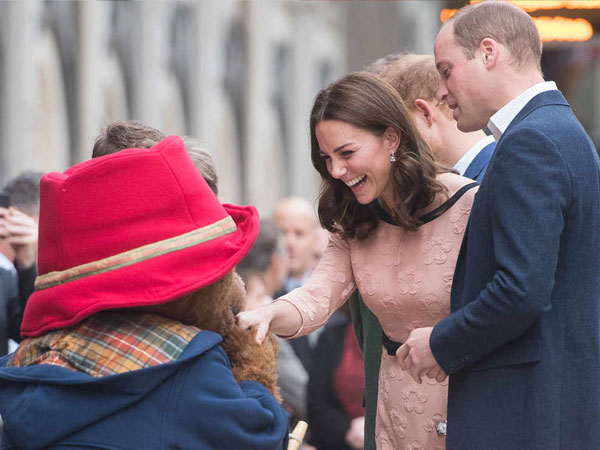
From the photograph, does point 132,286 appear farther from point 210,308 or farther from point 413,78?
point 413,78

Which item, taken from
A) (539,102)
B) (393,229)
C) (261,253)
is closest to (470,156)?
(393,229)

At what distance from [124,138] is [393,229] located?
0.81 meters

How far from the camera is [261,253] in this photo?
18.5 ft

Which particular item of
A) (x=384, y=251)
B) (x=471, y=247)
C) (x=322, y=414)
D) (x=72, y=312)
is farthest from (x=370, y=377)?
(x=322, y=414)

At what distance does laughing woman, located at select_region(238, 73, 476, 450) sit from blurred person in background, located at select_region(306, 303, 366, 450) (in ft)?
5.78

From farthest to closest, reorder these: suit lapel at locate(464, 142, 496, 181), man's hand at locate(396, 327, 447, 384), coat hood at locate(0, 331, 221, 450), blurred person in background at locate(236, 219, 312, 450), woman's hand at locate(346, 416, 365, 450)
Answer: blurred person in background at locate(236, 219, 312, 450), woman's hand at locate(346, 416, 365, 450), suit lapel at locate(464, 142, 496, 181), man's hand at locate(396, 327, 447, 384), coat hood at locate(0, 331, 221, 450)

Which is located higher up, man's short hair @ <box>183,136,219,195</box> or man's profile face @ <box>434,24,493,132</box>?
man's profile face @ <box>434,24,493,132</box>

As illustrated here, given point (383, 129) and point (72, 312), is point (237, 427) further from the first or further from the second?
point (383, 129)

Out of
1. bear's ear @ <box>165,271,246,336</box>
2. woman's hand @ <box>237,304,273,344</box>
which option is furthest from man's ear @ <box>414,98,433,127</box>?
bear's ear @ <box>165,271,246,336</box>

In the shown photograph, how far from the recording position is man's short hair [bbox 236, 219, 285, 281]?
5.50 metres

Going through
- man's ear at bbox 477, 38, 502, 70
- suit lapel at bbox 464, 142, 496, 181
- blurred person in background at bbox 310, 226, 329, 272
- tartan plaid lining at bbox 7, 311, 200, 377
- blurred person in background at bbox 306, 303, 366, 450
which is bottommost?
blurred person in background at bbox 310, 226, 329, 272

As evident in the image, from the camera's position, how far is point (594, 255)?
241cm

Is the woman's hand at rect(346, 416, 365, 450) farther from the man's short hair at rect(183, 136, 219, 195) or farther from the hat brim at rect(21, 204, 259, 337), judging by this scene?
the hat brim at rect(21, 204, 259, 337)

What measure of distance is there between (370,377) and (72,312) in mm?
1226
